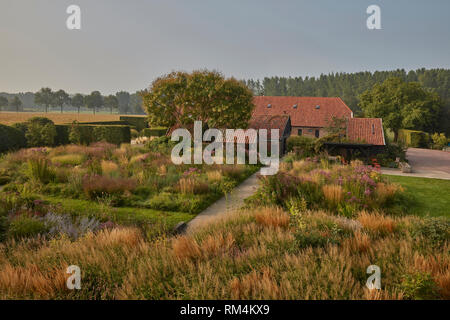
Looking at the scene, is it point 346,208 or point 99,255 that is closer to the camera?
point 99,255

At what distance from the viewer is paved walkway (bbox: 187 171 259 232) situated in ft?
25.0

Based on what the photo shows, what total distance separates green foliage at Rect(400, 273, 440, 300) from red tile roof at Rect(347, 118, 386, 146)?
1769cm

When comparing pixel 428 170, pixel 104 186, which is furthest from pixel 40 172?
pixel 428 170

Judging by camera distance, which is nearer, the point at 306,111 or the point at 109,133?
the point at 109,133

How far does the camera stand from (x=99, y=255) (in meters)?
4.48

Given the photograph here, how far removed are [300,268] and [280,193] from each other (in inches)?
223

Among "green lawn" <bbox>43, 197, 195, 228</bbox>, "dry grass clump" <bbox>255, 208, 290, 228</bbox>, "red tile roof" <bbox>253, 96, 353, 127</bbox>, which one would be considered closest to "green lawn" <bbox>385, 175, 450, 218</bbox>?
"dry grass clump" <bbox>255, 208, 290, 228</bbox>

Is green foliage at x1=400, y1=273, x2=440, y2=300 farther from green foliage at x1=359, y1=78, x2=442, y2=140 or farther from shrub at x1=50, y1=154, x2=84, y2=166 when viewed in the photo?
green foliage at x1=359, y1=78, x2=442, y2=140

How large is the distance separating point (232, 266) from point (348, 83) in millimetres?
93670

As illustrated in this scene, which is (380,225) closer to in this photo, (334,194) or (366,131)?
(334,194)

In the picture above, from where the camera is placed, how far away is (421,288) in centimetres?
343

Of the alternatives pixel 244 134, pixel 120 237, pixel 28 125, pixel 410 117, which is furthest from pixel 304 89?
pixel 120 237

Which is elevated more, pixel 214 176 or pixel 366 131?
pixel 366 131
